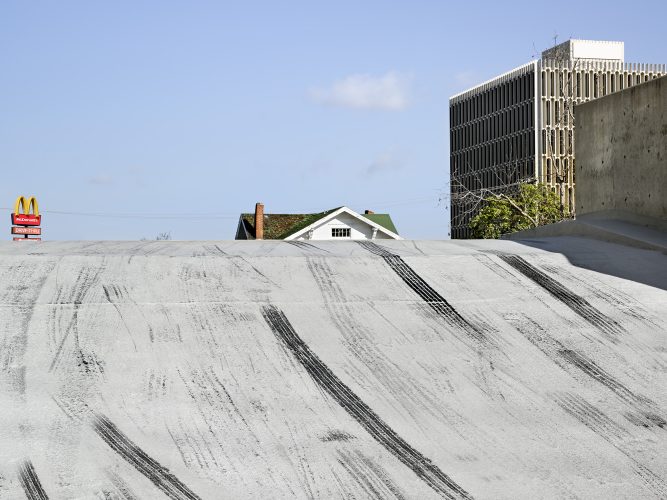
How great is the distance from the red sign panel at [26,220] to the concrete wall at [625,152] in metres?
27.6

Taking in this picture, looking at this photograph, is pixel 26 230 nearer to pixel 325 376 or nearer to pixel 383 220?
pixel 383 220

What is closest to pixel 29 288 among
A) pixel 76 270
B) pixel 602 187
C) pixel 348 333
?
pixel 76 270

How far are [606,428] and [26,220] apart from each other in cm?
3332

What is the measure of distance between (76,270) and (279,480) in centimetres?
350

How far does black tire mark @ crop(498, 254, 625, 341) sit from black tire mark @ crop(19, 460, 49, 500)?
4.21 meters

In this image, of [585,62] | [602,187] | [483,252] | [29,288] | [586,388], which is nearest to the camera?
[586,388]

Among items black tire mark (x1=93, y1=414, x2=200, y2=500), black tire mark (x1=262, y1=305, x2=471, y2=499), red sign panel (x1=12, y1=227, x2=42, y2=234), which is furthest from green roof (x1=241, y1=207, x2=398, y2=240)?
black tire mark (x1=93, y1=414, x2=200, y2=500)

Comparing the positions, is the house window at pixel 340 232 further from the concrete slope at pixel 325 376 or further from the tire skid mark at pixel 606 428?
the tire skid mark at pixel 606 428

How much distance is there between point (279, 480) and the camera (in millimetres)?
4598

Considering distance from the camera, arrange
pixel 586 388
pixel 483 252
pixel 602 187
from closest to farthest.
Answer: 1. pixel 586 388
2. pixel 483 252
3. pixel 602 187

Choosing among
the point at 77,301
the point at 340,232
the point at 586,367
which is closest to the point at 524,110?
the point at 340,232

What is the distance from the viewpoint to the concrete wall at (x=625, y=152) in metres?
9.94

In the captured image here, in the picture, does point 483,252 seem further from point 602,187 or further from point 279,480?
point 279,480

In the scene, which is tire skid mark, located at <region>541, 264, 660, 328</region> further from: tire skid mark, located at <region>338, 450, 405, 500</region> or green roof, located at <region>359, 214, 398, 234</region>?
green roof, located at <region>359, 214, 398, 234</region>
